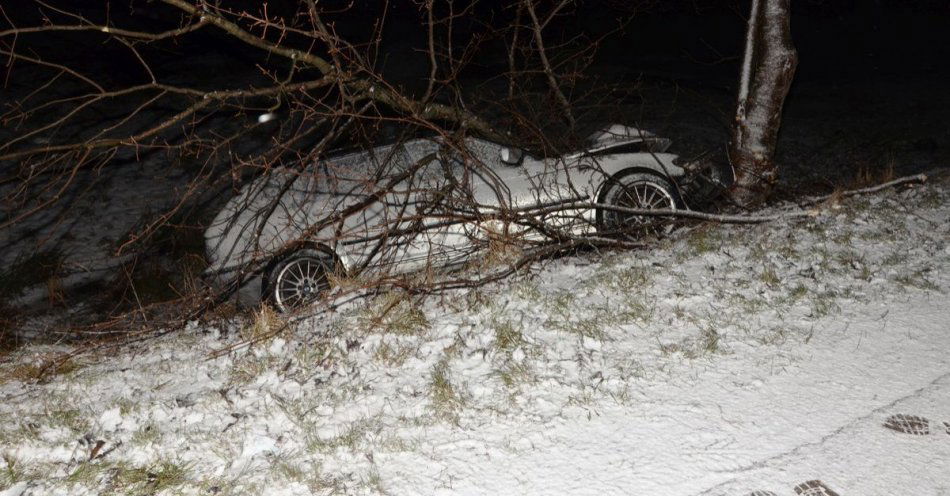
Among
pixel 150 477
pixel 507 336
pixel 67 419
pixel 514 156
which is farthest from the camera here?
pixel 514 156

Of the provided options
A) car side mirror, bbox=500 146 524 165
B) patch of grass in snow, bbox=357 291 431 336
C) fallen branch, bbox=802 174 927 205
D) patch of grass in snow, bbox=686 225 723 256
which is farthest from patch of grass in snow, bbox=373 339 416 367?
fallen branch, bbox=802 174 927 205

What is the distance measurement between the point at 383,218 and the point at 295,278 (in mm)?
967

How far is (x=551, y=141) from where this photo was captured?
7.13 meters

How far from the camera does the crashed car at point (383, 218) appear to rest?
6117 mm

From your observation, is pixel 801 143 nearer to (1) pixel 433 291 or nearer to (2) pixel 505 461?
(1) pixel 433 291

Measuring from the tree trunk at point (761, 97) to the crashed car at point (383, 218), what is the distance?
1.70 meters

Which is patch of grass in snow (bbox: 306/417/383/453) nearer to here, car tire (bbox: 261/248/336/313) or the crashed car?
the crashed car

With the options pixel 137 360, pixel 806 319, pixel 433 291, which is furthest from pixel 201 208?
pixel 806 319

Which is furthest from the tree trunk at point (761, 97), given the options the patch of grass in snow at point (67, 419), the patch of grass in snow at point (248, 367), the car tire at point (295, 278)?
the patch of grass in snow at point (67, 419)

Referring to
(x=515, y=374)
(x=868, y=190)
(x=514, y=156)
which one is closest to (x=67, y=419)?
(x=515, y=374)

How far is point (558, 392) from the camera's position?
409 cm

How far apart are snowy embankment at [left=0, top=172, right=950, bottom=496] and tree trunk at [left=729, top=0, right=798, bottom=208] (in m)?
1.86

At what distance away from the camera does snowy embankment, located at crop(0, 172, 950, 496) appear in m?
3.42

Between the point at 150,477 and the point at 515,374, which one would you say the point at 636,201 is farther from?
the point at 150,477
